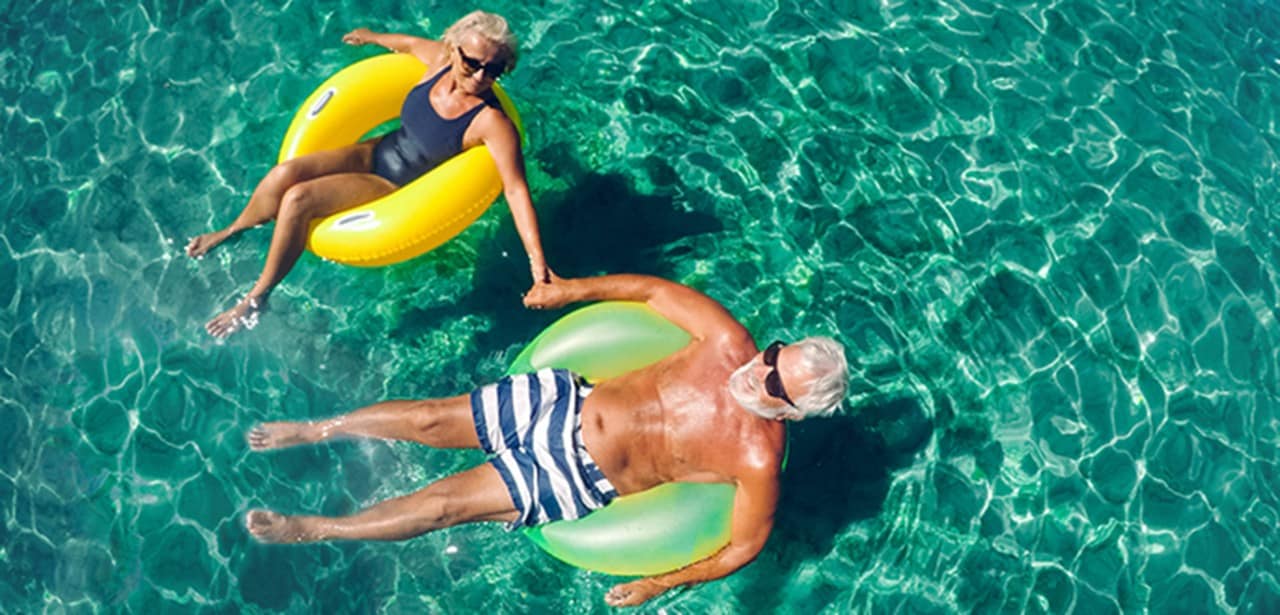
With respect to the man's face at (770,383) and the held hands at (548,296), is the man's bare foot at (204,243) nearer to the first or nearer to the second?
the held hands at (548,296)

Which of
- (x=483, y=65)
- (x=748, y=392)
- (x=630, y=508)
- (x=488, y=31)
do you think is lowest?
(x=630, y=508)

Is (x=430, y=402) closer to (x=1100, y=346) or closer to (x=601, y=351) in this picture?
(x=601, y=351)

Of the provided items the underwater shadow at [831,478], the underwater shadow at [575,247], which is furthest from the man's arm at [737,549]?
the underwater shadow at [575,247]

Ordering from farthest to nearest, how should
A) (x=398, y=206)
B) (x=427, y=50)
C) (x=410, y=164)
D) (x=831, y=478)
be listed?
(x=427, y=50) < (x=831, y=478) < (x=410, y=164) < (x=398, y=206)

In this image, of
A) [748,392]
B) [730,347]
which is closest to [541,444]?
[730,347]

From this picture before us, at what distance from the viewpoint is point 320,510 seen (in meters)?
4.89

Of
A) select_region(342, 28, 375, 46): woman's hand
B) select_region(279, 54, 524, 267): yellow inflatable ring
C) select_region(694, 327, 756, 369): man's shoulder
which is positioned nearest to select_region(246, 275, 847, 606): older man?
select_region(694, 327, 756, 369): man's shoulder

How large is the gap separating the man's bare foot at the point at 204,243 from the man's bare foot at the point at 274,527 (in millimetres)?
1543

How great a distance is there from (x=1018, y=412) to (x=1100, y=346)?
589mm

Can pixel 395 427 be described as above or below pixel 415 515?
above

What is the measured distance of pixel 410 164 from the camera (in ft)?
16.0

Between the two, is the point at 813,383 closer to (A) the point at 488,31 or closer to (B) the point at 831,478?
(B) the point at 831,478

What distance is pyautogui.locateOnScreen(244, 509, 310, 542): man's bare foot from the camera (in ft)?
14.4

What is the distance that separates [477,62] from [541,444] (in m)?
1.61
